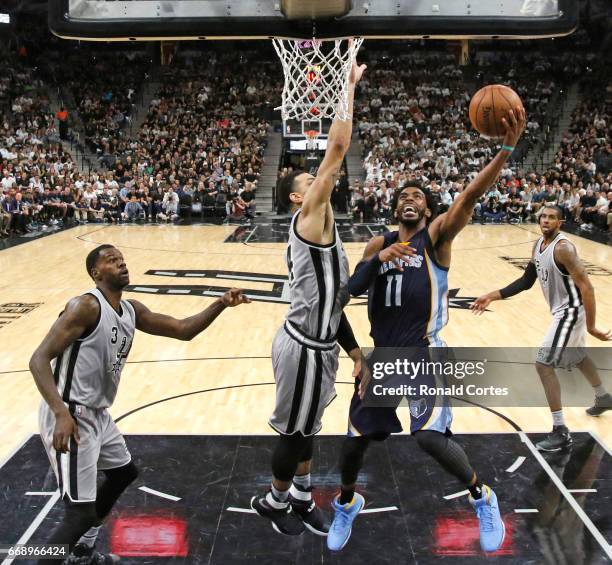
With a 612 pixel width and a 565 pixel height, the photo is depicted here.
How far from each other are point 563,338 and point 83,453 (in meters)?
3.18

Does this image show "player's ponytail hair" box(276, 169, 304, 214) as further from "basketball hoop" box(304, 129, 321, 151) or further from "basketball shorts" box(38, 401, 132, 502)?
"basketball hoop" box(304, 129, 321, 151)

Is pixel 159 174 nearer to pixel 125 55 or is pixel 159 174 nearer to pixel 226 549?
pixel 125 55

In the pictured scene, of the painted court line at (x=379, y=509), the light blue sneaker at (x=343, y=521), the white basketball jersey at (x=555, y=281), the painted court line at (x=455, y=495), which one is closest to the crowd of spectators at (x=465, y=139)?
the white basketball jersey at (x=555, y=281)

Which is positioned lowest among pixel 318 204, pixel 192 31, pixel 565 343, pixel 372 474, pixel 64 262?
pixel 64 262

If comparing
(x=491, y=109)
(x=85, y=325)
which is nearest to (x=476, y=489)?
(x=85, y=325)

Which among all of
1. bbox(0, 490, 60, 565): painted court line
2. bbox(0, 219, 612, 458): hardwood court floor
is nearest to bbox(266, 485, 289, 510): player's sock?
bbox(0, 490, 60, 565): painted court line

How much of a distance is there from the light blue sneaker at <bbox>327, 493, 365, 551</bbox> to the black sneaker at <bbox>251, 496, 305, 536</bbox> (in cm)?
20

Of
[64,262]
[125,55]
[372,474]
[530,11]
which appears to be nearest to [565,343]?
[372,474]

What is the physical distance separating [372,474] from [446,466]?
1079 millimetres

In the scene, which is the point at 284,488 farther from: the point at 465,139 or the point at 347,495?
the point at 465,139

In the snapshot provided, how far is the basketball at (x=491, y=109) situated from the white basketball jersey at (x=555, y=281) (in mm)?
925

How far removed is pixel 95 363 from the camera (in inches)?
130

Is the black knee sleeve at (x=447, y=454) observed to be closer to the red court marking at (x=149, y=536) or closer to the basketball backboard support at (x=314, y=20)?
the red court marking at (x=149, y=536)

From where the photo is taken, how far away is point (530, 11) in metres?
5.30
